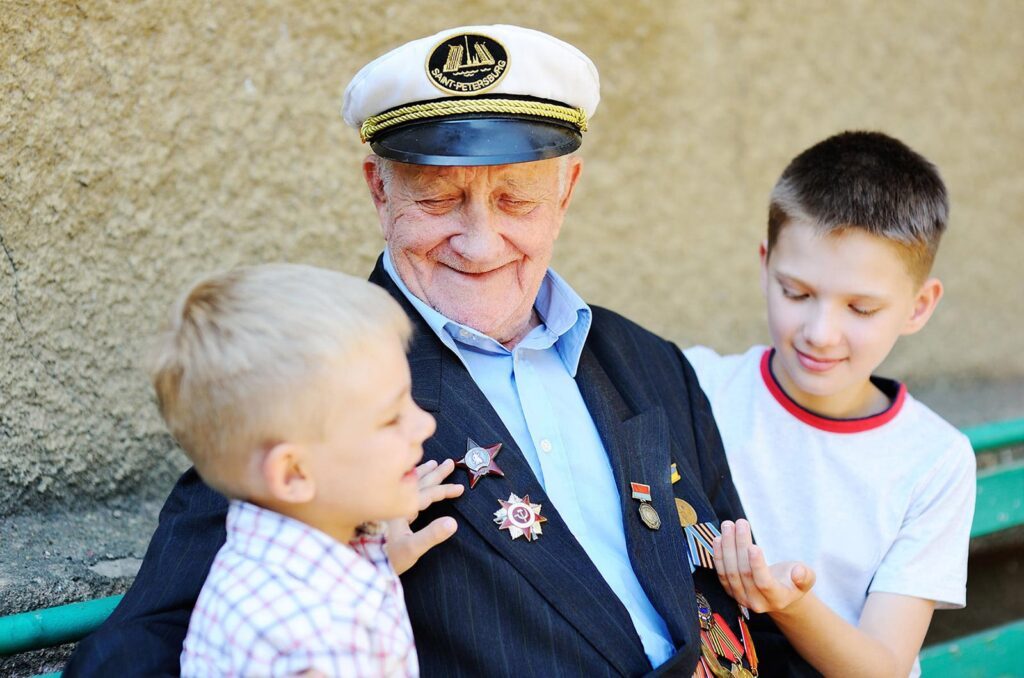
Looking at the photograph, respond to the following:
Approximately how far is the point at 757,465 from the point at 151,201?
1.73 meters

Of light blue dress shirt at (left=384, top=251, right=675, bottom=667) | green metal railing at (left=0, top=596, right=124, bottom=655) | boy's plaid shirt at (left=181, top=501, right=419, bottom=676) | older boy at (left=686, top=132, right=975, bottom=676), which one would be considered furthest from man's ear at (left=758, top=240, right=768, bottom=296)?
green metal railing at (left=0, top=596, right=124, bottom=655)

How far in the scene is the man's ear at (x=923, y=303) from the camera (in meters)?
2.77

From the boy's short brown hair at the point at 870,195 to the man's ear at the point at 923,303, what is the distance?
47 mm

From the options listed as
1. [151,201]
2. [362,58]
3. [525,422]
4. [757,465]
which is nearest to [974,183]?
[757,465]

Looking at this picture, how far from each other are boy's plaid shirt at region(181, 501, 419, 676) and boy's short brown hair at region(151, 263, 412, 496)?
116 mm

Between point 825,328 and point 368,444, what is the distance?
137 centimetres

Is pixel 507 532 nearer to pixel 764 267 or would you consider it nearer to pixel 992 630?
pixel 764 267

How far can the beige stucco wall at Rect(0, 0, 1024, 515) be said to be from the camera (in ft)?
8.70

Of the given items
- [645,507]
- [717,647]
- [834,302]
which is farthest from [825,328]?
[717,647]

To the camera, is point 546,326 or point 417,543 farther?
point 546,326

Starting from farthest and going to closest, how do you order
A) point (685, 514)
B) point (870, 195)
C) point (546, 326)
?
point (870, 195) → point (546, 326) → point (685, 514)

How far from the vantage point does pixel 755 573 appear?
2.12 m

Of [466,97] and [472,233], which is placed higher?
[466,97]

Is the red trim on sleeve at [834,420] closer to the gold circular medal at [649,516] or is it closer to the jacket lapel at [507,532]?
the gold circular medal at [649,516]
